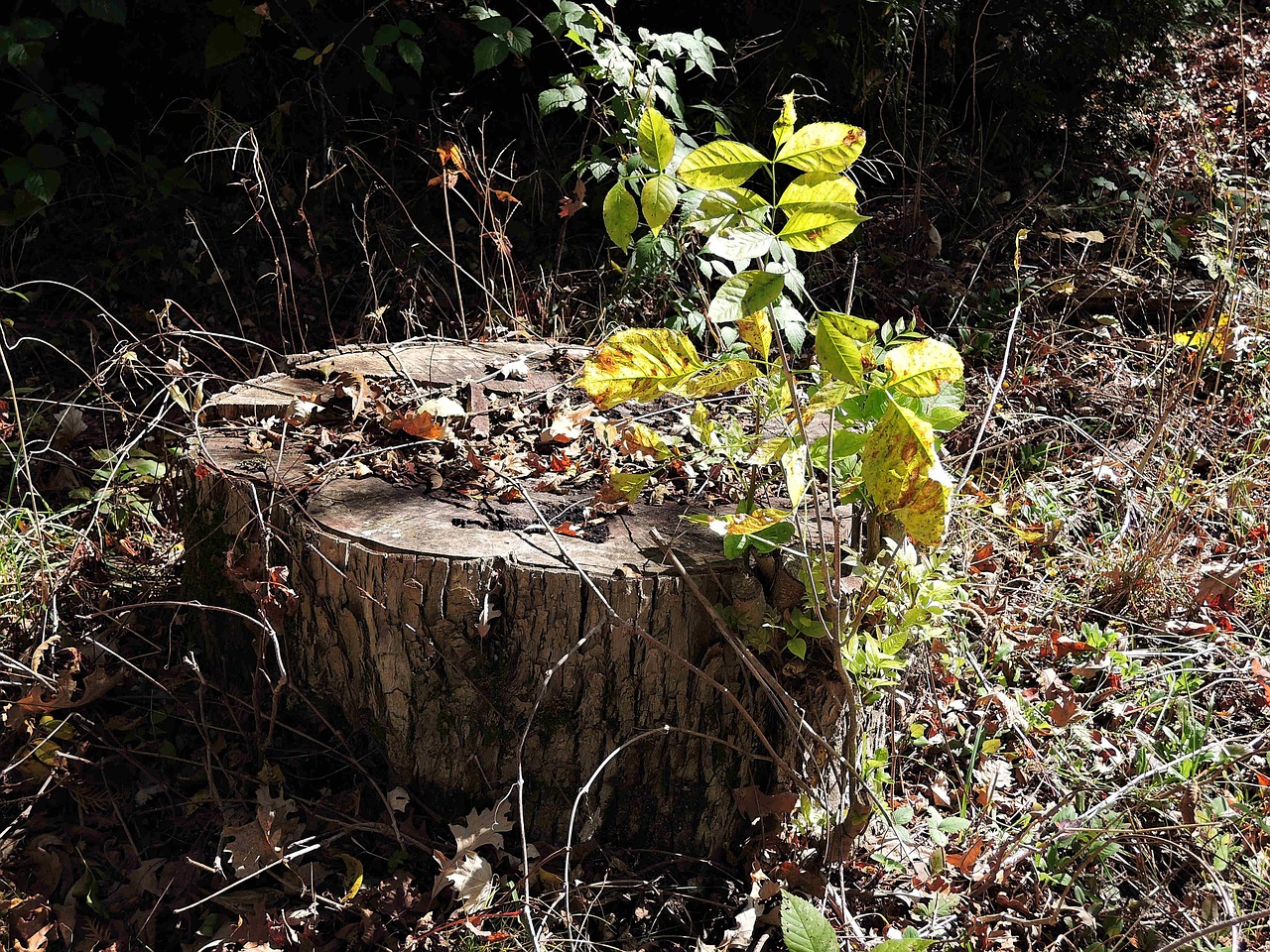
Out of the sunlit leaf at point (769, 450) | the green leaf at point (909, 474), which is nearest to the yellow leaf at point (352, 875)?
the sunlit leaf at point (769, 450)

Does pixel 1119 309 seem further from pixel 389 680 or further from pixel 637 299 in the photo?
pixel 389 680

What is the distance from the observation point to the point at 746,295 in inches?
53.6

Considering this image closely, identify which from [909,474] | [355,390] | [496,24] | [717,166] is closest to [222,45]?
[496,24]

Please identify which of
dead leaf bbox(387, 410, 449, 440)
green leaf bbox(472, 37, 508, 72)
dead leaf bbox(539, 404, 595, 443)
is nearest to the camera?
dead leaf bbox(387, 410, 449, 440)

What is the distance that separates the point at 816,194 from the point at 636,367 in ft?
1.18

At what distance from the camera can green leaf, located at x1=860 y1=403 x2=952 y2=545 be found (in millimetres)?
1382

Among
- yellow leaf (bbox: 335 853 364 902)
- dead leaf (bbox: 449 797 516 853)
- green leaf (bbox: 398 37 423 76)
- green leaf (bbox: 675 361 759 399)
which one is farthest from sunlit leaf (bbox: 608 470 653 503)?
green leaf (bbox: 398 37 423 76)

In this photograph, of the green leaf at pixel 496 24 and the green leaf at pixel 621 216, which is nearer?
the green leaf at pixel 621 216

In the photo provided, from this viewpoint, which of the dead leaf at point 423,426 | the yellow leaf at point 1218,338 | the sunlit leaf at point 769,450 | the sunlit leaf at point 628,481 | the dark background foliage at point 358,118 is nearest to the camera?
the sunlit leaf at point 769,450

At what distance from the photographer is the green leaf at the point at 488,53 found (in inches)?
148

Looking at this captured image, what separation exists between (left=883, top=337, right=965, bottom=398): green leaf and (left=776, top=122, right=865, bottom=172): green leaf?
0.91 feet

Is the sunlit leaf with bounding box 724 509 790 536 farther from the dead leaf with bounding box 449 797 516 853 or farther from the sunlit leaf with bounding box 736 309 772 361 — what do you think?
the dead leaf with bounding box 449 797 516 853

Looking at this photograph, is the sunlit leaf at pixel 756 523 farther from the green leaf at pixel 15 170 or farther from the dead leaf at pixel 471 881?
the green leaf at pixel 15 170

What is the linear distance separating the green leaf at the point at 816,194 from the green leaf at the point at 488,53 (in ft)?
8.93
